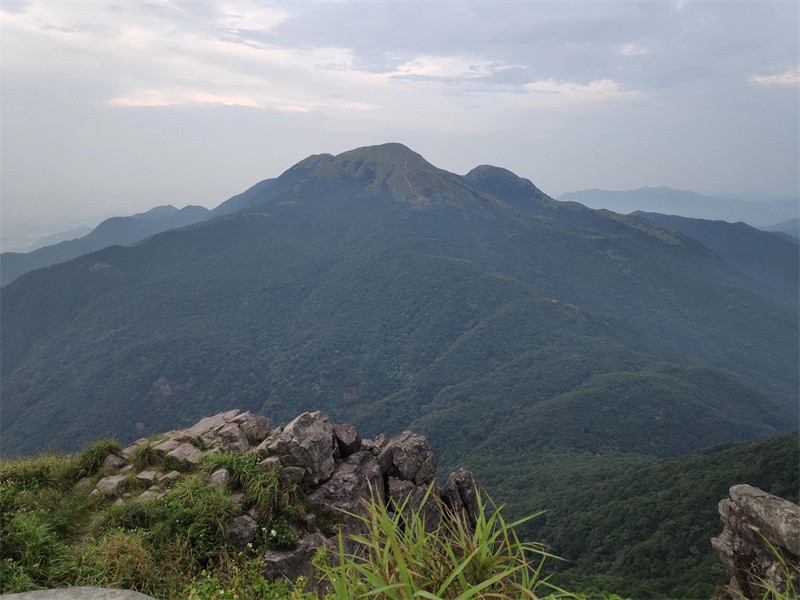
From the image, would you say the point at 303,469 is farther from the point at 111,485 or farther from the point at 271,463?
the point at 111,485

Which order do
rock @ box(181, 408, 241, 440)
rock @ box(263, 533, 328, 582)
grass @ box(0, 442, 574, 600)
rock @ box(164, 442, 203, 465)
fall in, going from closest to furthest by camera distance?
grass @ box(0, 442, 574, 600) < rock @ box(263, 533, 328, 582) < rock @ box(164, 442, 203, 465) < rock @ box(181, 408, 241, 440)

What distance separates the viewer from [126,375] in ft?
505

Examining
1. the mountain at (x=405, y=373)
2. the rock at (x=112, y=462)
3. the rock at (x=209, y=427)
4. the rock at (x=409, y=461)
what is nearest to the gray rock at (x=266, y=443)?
the rock at (x=209, y=427)

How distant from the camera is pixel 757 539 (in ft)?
32.7

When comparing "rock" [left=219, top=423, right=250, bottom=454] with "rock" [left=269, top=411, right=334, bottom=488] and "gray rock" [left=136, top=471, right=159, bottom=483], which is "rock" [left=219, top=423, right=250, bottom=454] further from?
"gray rock" [left=136, top=471, right=159, bottom=483]

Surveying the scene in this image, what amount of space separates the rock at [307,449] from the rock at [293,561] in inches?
72.4

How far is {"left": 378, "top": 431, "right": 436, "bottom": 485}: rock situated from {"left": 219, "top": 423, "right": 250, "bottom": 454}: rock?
13.1ft

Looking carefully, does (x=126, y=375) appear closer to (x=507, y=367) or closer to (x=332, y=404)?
(x=332, y=404)

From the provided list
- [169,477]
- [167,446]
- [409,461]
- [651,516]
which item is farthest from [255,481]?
[651,516]

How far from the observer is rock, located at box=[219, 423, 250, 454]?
11.5 meters

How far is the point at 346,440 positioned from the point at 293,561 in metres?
4.33

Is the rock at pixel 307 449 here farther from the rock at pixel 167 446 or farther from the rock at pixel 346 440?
the rock at pixel 167 446

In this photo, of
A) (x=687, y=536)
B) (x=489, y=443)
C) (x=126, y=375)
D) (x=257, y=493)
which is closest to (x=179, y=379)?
(x=126, y=375)

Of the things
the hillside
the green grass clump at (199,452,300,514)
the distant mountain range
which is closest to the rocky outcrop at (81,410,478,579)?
the green grass clump at (199,452,300,514)
